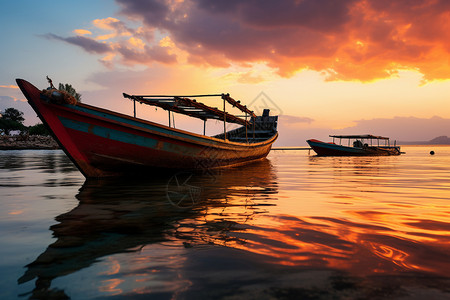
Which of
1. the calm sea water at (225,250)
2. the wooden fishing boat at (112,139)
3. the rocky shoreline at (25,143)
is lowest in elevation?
the calm sea water at (225,250)

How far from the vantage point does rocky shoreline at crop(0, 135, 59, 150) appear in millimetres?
53506

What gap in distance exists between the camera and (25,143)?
57031 millimetres

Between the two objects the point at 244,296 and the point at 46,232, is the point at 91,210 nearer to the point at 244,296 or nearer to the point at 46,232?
the point at 46,232

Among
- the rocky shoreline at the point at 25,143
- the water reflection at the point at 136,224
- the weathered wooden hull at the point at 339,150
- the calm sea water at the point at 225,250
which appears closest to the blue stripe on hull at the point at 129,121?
the water reflection at the point at 136,224

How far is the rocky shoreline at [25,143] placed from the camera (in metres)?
53.5

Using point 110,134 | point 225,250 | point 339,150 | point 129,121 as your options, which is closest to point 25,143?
point 339,150

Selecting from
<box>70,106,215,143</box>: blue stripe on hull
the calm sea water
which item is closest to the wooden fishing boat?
<box>70,106,215,143</box>: blue stripe on hull

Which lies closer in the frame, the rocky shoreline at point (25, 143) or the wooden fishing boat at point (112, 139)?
the wooden fishing boat at point (112, 139)

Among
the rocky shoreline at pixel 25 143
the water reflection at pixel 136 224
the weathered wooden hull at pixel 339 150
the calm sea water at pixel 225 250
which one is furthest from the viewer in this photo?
the rocky shoreline at pixel 25 143

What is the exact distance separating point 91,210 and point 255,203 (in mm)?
3011

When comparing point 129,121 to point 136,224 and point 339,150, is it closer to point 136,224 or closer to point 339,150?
point 136,224

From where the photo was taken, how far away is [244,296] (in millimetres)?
2012

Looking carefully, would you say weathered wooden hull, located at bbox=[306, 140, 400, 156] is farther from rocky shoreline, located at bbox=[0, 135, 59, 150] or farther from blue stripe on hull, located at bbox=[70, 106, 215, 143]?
rocky shoreline, located at bbox=[0, 135, 59, 150]

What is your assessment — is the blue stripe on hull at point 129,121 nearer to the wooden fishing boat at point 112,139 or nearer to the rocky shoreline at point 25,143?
the wooden fishing boat at point 112,139
